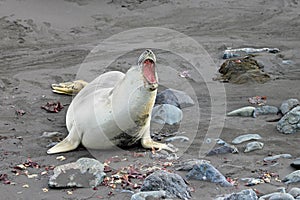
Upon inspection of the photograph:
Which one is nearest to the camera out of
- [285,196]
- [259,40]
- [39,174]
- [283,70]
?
[285,196]

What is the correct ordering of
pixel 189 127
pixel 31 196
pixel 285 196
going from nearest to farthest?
1. pixel 285 196
2. pixel 31 196
3. pixel 189 127

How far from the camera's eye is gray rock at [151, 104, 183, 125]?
5.96m

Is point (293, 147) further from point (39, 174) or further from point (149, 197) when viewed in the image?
point (39, 174)

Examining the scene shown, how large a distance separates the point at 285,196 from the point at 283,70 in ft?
14.7

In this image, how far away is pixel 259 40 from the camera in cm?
1018

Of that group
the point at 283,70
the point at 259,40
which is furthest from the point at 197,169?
the point at 259,40

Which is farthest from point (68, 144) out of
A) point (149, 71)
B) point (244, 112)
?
point (244, 112)

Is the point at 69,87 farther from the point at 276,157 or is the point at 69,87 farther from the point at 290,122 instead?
the point at 276,157

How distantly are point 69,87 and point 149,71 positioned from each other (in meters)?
2.35

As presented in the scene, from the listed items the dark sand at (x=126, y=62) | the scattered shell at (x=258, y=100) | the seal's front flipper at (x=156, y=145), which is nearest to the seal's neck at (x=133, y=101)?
the seal's front flipper at (x=156, y=145)

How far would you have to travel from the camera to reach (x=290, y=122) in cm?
554

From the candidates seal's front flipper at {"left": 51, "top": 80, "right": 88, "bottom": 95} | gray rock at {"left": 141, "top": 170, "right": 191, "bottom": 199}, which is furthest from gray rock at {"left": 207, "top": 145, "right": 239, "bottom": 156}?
seal's front flipper at {"left": 51, "top": 80, "right": 88, "bottom": 95}

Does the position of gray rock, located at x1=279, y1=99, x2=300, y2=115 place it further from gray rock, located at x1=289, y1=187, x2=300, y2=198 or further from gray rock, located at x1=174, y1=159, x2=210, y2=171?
gray rock, located at x1=289, y1=187, x2=300, y2=198

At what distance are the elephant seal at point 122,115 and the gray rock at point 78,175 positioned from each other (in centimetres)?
73
